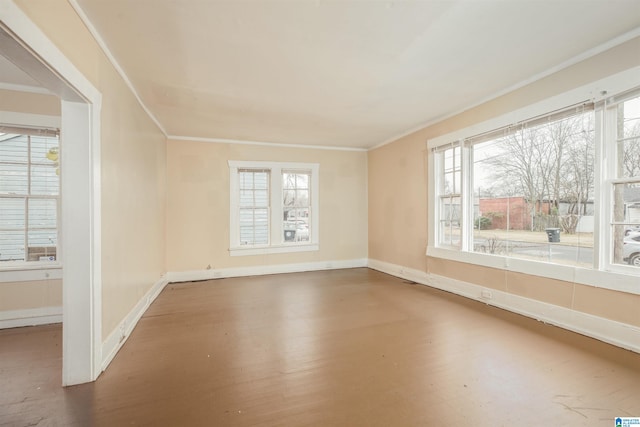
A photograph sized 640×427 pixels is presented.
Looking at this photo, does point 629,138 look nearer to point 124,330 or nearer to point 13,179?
point 124,330

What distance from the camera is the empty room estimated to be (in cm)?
186

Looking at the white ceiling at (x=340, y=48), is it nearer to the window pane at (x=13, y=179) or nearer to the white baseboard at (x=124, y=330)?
the window pane at (x=13, y=179)

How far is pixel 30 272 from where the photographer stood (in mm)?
3084

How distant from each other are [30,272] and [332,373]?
11.2 feet

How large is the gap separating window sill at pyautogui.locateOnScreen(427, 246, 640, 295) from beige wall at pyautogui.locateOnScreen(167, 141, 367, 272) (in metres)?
2.73

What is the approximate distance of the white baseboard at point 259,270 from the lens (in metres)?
5.14

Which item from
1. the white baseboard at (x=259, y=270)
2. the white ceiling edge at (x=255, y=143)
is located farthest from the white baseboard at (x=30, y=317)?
the white ceiling edge at (x=255, y=143)

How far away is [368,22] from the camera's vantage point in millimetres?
2104

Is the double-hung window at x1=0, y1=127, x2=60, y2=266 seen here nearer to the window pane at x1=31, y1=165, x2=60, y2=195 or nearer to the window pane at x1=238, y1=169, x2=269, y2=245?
the window pane at x1=31, y1=165, x2=60, y2=195

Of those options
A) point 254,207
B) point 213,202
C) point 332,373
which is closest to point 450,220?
point 332,373

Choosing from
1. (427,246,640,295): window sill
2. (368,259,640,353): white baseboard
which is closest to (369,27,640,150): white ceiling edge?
(427,246,640,295): window sill

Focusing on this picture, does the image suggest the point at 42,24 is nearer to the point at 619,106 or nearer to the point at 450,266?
the point at 619,106

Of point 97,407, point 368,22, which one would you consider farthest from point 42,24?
point 97,407

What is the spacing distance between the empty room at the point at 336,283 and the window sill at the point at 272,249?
0.77 m
